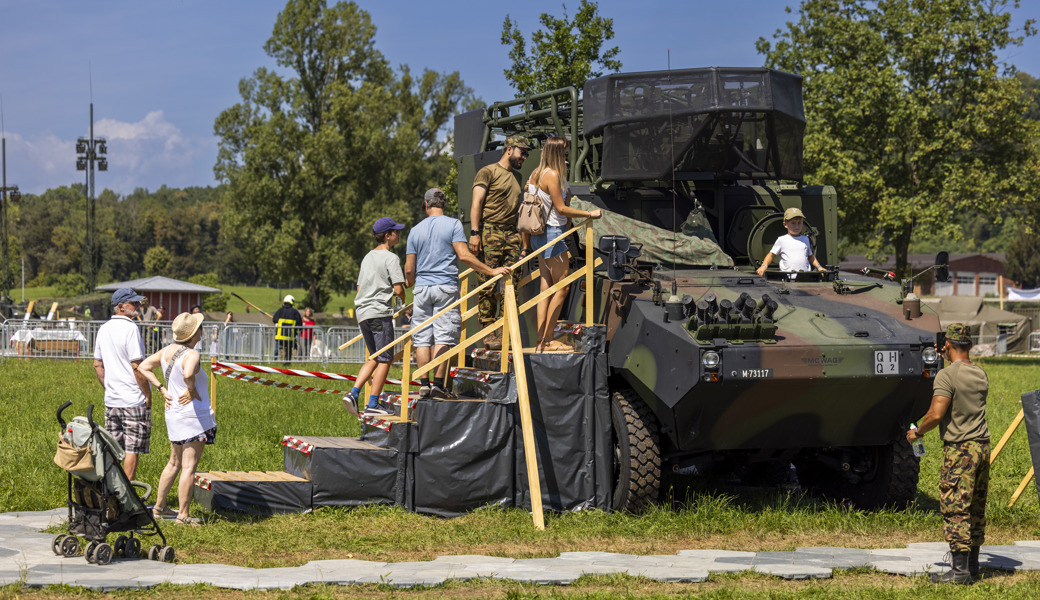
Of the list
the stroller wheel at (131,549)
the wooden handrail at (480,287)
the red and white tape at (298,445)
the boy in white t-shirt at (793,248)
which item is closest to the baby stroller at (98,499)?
the stroller wheel at (131,549)

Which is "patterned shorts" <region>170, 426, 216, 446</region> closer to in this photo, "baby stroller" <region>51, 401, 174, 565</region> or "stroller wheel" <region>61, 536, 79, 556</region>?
"baby stroller" <region>51, 401, 174, 565</region>

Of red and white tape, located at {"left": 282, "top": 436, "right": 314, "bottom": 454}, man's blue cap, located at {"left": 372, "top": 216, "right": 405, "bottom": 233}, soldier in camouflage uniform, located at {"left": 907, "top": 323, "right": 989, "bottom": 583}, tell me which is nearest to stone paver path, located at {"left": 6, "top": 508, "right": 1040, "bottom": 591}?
soldier in camouflage uniform, located at {"left": 907, "top": 323, "right": 989, "bottom": 583}

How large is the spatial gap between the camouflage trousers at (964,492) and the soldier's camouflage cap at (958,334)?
0.69m

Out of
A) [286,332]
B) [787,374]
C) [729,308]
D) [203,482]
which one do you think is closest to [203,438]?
[203,482]

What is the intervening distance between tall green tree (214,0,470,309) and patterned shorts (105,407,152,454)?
3764 centimetres

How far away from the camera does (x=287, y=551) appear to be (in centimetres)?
806

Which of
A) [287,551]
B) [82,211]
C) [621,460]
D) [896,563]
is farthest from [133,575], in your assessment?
[82,211]

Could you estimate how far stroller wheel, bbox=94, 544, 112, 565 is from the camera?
23.9 ft

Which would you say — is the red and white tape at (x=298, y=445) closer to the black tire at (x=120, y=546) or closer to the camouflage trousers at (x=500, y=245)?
the black tire at (x=120, y=546)

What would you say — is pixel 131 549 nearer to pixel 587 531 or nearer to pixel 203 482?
pixel 203 482

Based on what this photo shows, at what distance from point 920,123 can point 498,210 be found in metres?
23.9

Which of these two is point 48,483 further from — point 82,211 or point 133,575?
point 82,211

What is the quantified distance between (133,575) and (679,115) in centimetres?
629

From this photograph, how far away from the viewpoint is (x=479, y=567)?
745 cm
